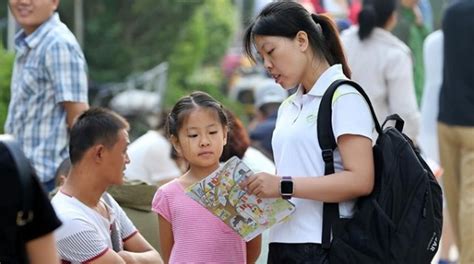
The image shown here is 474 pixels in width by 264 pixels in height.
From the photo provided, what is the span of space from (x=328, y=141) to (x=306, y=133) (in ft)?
0.30

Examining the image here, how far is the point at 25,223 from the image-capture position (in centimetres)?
359

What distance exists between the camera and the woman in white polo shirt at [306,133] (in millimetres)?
4570

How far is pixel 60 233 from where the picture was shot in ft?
16.4

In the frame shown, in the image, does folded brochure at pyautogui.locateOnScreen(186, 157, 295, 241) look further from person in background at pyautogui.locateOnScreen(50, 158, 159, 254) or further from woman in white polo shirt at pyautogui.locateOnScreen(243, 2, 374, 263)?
person in background at pyautogui.locateOnScreen(50, 158, 159, 254)

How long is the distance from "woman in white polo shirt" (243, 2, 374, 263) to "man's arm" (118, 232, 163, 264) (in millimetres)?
666

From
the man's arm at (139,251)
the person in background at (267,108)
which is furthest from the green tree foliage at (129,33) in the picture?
the man's arm at (139,251)

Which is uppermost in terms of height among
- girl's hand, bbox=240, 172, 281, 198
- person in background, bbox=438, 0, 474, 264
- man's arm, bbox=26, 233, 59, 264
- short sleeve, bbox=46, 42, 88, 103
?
man's arm, bbox=26, 233, 59, 264

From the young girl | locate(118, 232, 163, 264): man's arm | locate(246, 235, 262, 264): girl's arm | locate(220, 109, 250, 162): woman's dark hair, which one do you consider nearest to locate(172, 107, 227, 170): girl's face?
the young girl

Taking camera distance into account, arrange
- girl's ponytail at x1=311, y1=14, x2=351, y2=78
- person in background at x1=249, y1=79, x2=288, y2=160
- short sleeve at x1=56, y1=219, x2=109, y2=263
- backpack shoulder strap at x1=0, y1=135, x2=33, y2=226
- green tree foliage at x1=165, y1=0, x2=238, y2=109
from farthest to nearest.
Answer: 1. green tree foliage at x1=165, y1=0, x2=238, y2=109
2. person in background at x1=249, y1=79, x2=288, y2=160
3. short sleeve at x1=56, y1=219, x2=109, y2=263
4. girl's ponytail at x1=311, y1=14, x2=351, y2=78
5. backpack shoulder strap at x1=0, y1=135, x2=33, y2=226

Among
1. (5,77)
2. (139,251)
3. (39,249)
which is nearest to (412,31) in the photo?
(5,77)

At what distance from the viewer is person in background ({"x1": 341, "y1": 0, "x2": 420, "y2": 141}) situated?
26.8ft

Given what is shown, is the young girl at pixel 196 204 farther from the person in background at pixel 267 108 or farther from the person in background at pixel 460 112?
the person in background at pixel 267 108

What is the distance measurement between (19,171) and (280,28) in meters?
1.49

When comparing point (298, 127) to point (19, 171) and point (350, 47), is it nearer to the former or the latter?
point (19, 171)
